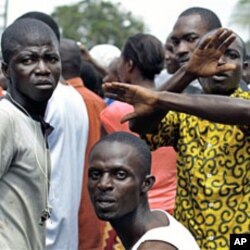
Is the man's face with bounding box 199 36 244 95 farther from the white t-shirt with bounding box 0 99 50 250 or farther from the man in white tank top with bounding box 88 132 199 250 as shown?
the white t-shirt with bounding box 0 99 50 250

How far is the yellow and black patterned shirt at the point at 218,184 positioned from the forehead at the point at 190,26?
0.57 meters

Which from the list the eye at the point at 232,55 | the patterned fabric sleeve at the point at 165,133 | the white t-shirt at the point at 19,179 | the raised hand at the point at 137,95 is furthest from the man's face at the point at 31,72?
the eye at the point at 232,55

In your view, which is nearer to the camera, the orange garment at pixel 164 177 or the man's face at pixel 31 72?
the man's face at pixel 31 72

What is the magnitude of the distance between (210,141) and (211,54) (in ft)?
1.56

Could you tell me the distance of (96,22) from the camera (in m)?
55.3

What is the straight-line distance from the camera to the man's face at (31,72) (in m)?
4.35

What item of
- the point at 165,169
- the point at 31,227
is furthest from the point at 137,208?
the point at 165,169

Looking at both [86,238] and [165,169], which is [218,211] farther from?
[86,238]

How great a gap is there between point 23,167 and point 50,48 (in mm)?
602

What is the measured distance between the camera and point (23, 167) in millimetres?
4137

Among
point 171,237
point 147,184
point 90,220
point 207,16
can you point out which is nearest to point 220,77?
point 207,16

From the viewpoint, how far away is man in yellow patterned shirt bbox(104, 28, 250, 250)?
439 centimetres

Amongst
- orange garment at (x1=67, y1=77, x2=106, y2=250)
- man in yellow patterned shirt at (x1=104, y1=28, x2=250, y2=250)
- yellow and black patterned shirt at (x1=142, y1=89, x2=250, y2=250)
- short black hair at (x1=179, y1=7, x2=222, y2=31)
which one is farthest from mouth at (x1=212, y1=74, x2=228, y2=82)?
orange garment at (x1=67, y1=77, x2=106, y2=250)

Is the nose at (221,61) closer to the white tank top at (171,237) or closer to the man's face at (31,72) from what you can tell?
the man's face at (31,72)
